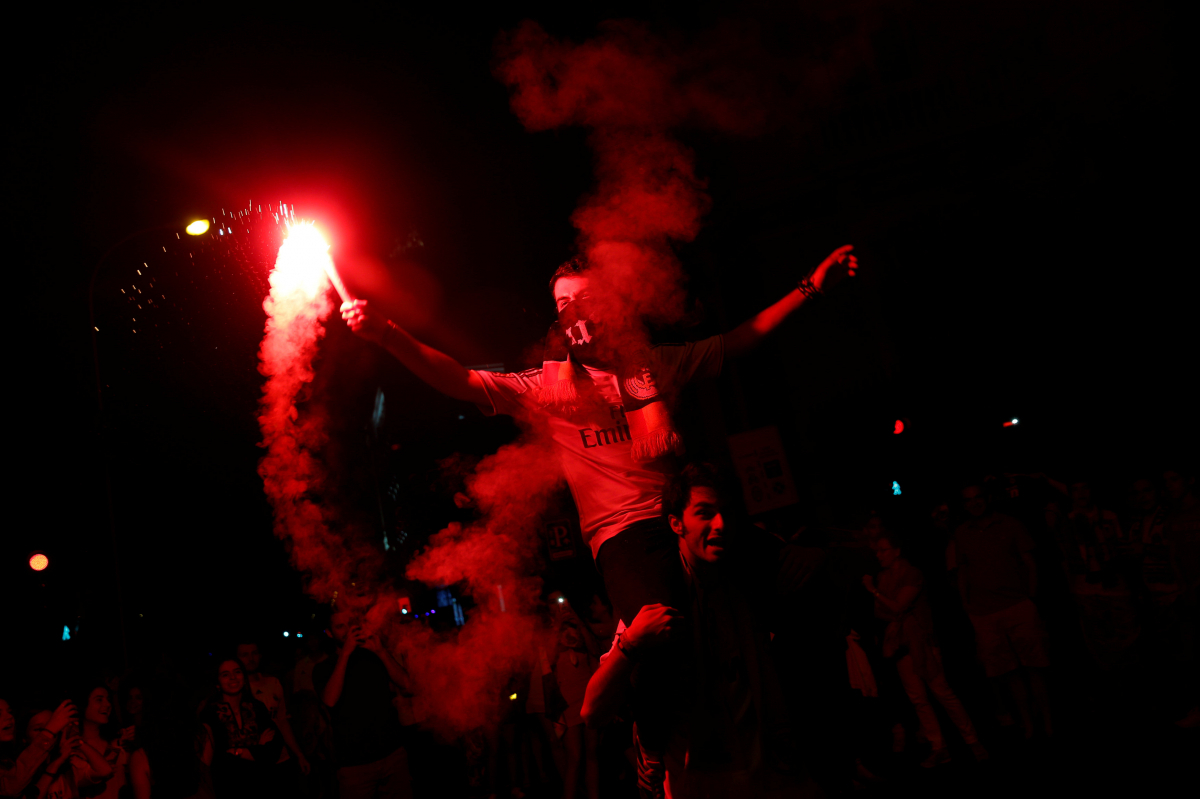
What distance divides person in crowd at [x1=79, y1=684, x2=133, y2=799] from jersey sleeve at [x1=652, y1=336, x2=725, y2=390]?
16.8 ft

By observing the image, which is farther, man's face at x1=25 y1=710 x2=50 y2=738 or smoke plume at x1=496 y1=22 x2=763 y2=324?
man's face at x1=25 y1=710 x2=50 y2=738

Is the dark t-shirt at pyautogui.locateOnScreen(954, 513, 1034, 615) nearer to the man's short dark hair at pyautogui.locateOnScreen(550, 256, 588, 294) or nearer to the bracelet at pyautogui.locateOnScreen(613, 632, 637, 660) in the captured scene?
the man's short dark hair at pyautogui.locateOnScreen(550, 256, 588, 294)

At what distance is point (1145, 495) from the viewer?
697 cm

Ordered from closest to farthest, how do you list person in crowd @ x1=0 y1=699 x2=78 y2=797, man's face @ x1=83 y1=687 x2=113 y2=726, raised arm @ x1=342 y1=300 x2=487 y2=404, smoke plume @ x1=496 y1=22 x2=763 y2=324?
raised arm @ x1=342 y1=300 x2=487 y2=404 < smoke plume @ x1=496 y1=22 x2=763 y2=324 < person in crowd @ x1=0 y1=699 x2=78 y2=797 < man's face @ x1=83 y1=687 x2=113 y2=726

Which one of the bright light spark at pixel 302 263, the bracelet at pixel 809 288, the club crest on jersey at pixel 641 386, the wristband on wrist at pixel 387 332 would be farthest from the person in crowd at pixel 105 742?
the bracelet at pixel 809 288

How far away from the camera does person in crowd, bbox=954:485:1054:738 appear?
22.2ft

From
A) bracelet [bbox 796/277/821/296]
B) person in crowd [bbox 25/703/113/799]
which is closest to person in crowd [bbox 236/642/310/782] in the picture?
person in crowd [bbox 25/703/113/799]

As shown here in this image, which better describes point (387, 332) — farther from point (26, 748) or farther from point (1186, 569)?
point (1186, 569)

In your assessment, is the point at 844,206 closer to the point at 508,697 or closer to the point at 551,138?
the point at 551,138

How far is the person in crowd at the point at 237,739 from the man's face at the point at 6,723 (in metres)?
1.19

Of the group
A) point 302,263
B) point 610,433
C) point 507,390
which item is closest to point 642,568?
point 610,433

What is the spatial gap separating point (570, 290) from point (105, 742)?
516cm

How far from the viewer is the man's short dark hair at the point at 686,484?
2768 millimetres

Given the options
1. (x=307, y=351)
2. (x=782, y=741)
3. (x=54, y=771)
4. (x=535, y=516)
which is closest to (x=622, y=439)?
(x=782, y=741)
